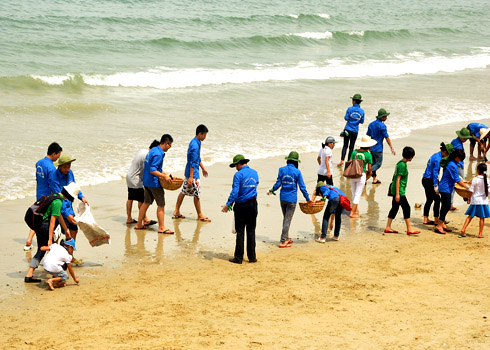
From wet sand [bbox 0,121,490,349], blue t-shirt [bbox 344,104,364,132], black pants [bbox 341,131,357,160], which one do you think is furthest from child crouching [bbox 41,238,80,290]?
blue t-shirt [bbox 344,104,364,132]

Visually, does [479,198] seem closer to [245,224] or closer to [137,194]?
[245,224]

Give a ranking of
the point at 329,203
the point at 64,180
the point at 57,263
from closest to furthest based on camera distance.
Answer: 1. the point at 57,263
2. the point at 64,180
3. the point at 329,203

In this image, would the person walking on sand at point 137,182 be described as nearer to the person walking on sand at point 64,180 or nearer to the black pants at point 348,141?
the person walking on sand at point 64,180

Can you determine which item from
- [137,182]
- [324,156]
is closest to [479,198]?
[324,156]

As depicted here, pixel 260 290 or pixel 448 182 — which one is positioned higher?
pixel 448 182

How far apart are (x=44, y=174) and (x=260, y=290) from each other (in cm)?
331

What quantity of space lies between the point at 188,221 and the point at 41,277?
3241 mm

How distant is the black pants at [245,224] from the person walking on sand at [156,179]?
5.25ft

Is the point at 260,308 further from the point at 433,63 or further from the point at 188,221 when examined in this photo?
the point at 433,63

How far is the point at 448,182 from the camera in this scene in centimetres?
1154

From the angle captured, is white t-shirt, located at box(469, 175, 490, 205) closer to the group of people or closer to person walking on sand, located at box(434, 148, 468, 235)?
the group of people

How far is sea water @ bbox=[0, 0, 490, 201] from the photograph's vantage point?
17.7 m

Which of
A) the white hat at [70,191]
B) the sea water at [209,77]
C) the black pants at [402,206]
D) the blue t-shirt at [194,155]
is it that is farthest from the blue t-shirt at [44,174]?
the black pants at [402,206]

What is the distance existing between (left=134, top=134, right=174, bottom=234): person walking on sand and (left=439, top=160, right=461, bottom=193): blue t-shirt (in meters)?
4.56
